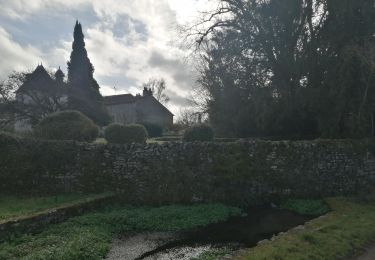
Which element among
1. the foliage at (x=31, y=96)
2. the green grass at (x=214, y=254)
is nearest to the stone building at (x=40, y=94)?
the foliage at (x=31, y=96)

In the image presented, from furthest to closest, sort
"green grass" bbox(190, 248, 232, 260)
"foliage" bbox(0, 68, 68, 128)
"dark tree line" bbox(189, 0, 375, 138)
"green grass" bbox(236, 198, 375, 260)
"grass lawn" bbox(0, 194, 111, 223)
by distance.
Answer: "foliage" bbox(0, 68, 68, 128), "dark tree line" bbox(189, 0, 375, 138), "grass lawn" bbox(0, 194, 111, 223), "green grass" bbox(190, 248, 232, 260), "green grass" bbox(236, 198, 375, 260)

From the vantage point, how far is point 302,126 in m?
26.2

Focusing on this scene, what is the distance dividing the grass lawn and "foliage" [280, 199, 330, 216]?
25.6ft

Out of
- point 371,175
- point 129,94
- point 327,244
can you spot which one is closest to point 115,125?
point 371,175

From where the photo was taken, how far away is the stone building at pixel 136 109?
185 ft

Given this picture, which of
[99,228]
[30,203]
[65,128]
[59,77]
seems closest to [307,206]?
[99,228]

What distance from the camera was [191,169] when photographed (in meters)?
18.1

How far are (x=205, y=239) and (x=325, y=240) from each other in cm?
358

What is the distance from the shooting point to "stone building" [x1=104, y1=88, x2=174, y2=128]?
5631cm

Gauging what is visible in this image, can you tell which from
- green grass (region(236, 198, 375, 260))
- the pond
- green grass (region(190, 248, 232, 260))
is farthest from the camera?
the pond

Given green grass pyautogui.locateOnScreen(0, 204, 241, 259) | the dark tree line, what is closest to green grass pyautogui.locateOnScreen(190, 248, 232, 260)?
green grass pyautogui.locateOnScreen(0, 204, 241, 259)

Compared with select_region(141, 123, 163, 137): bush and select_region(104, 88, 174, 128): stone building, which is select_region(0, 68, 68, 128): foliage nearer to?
select_region(141, 123, 163, 137): bush

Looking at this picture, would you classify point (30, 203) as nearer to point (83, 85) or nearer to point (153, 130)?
point (153, 130)

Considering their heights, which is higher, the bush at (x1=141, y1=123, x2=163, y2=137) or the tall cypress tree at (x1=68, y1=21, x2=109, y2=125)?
the tall cypress tree at (x1=68, y1=21, x2=109, y2=125)
